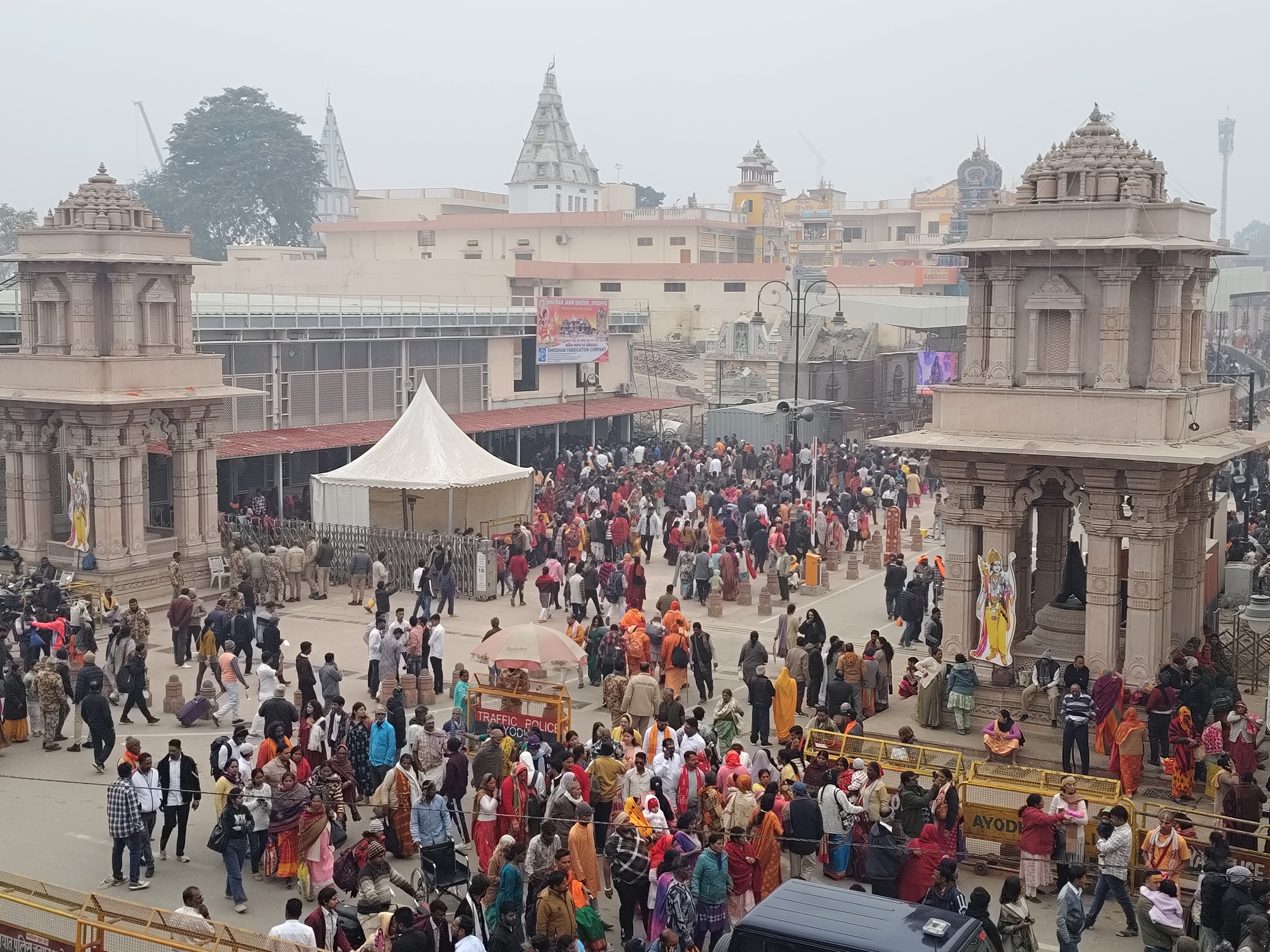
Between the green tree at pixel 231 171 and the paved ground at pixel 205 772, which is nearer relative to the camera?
the paved ground at pixel 205 772

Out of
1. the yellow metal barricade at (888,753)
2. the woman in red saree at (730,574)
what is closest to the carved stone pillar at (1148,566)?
the yellow metal barricade at (888,753)

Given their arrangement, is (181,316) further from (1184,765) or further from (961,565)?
(1184,765)

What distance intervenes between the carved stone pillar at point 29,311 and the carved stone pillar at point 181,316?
2.34 m

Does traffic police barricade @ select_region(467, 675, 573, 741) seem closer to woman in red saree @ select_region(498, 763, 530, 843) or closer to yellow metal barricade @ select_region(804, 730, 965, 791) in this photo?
woman in red saree @ select_region(498, 763, 530, 843)

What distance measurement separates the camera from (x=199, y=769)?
16203mm

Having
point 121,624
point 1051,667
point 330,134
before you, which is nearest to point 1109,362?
point 1051,667

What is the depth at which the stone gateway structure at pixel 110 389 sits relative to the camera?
24609mm

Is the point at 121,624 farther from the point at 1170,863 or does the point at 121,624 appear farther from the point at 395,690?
the point at 1170,863

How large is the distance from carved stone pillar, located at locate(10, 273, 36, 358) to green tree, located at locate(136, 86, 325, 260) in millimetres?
67932

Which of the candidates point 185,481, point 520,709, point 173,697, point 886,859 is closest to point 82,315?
point 185,481

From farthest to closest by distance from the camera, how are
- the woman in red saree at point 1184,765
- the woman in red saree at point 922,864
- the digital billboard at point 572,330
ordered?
the digital billboard at point 572,330 < the woman in red saree at point 1184,765 < the woman in red saree at point 922,864

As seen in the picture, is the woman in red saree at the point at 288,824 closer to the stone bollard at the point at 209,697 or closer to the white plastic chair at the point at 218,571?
the stone bollard at the point at 209,697

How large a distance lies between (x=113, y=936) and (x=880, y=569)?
2208 centimetres

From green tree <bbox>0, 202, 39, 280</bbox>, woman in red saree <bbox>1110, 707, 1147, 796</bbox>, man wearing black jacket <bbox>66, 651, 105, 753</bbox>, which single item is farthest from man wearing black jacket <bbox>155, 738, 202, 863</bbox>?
green tree <bbox>0, 202, 39, 280</bbox>
